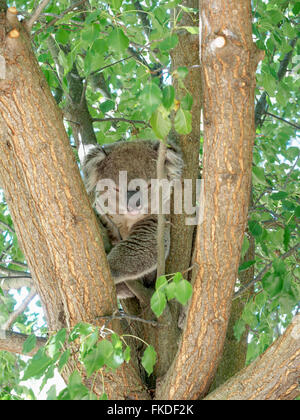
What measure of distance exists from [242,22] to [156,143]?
178 cm

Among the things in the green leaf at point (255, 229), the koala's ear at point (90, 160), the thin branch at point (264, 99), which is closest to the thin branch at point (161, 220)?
the green leaf at point (255, 229)

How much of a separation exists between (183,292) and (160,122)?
592 mm

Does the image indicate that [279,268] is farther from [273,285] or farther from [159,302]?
[159,302]

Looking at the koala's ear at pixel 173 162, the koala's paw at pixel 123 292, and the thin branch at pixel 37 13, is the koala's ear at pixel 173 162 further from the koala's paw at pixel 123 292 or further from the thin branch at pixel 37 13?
the thin branch at pixel 37 13

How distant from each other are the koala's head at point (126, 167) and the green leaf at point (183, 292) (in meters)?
1.71

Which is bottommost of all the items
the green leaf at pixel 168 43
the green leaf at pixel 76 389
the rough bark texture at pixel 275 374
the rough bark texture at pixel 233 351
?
the rough bark texture at pixel 233 351

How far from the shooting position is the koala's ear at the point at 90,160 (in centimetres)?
349

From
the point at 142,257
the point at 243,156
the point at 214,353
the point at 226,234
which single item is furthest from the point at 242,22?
the point at 142,257

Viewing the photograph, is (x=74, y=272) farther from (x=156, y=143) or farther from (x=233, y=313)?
(x=156, y=143)

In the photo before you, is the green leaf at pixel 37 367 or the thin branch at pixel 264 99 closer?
the green leaf at pixel 37 367

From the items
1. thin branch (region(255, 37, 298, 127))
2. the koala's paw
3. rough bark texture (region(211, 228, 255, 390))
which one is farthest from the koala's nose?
thin branch (region(255, 37, 298, 127))

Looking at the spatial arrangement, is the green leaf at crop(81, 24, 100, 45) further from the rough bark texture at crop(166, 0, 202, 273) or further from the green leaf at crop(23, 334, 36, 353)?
the green leaf at crop(23, 334, 36, 353)

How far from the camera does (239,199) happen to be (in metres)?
2.08

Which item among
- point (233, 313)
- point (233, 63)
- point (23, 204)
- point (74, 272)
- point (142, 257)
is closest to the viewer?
point (233, 63)
